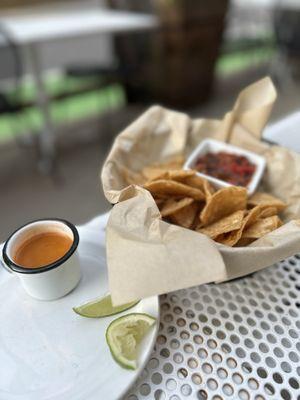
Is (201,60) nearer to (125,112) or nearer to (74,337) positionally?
(125,112)

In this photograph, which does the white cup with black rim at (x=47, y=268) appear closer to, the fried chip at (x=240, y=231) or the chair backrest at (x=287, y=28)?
the fried chip at (x=240, y=231)

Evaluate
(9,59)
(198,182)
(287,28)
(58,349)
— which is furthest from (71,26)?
(287,28)

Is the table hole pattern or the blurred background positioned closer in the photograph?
the table hole pattern

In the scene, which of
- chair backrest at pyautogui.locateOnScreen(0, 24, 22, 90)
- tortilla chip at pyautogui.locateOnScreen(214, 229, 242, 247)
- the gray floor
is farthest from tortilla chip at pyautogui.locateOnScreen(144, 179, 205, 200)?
chair backrest at pyautogui.locateOnScreen(0, 24, 22, 90)

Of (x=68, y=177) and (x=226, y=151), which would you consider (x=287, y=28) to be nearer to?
(x=68, y=177)

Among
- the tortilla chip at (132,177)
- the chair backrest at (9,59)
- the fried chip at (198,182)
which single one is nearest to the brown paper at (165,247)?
the tortilla chip at (132,177)

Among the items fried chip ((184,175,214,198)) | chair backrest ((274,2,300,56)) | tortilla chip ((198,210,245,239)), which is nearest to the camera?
tortilla chip ((198,210,245,239))

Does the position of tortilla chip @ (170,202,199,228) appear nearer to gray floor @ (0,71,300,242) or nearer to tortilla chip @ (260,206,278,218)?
tortilla chip @ (260,206,278,218)

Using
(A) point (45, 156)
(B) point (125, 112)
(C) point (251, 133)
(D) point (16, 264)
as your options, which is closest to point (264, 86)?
(C) point (251, 133)
